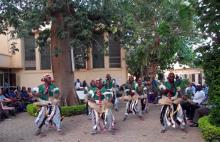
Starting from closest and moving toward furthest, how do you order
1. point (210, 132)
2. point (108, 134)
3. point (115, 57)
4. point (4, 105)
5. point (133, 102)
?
point (210, 132), point (108, 134), point (133, 102), point (4, 105), point (115, 57)

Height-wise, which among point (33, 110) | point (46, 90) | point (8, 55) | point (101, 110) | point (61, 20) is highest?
point (61, 20)

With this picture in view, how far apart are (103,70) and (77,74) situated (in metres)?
2.01

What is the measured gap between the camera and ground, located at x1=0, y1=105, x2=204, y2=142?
12488mm

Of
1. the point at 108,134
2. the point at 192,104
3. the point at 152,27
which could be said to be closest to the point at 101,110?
the point at 108,134

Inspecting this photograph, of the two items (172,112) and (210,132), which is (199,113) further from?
(210,132)

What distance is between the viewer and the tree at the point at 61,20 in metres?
16.5

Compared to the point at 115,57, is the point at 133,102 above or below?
below

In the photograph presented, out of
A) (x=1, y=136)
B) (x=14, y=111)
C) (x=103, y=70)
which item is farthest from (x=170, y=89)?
(x=103, y=70)

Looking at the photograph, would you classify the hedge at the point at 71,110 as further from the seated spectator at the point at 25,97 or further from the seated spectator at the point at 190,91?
the seated spectator at the point at 190,91

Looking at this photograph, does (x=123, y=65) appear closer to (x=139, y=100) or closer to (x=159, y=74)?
(x=159, y=74)

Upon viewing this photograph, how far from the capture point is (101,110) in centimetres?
1357

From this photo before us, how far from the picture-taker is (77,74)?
107ft

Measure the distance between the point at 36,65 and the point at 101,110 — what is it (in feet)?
63.7

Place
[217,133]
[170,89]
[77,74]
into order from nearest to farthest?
[217,133]
[170,89]
[77,74]
